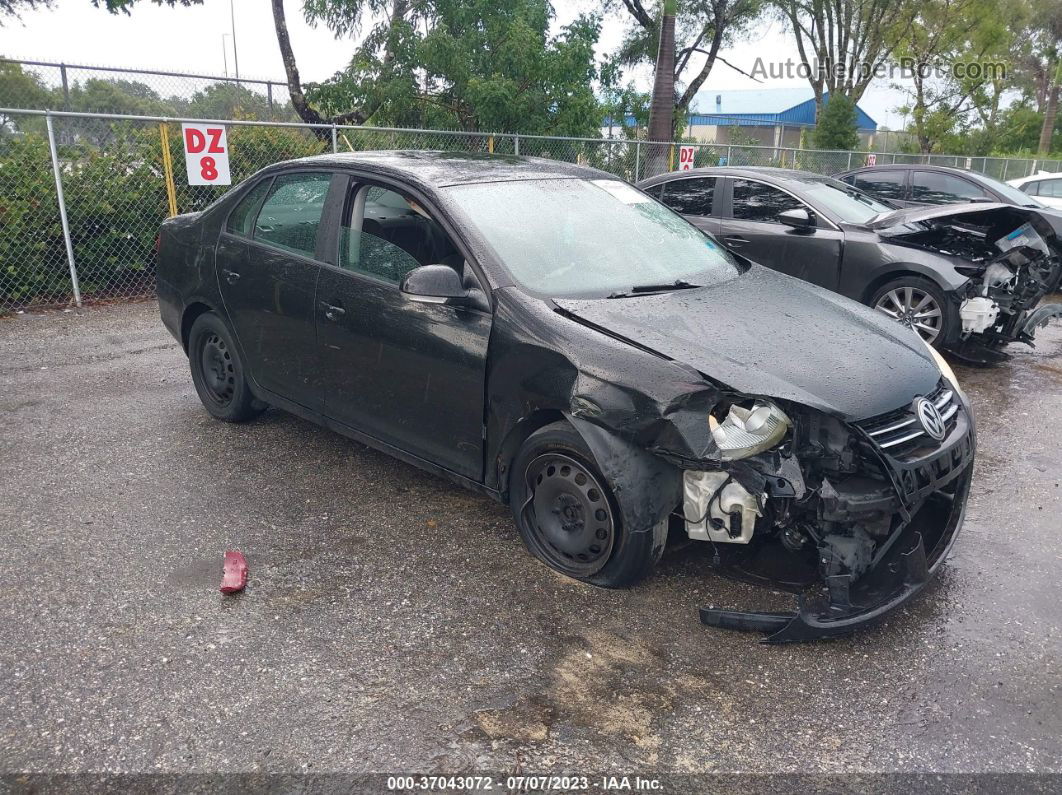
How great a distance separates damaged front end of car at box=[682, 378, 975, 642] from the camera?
300 centimetres

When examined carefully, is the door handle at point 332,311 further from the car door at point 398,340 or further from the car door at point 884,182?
the car door at point 884,182

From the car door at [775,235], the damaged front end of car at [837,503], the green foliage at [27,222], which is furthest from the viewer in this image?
the green foliage at [27,222]

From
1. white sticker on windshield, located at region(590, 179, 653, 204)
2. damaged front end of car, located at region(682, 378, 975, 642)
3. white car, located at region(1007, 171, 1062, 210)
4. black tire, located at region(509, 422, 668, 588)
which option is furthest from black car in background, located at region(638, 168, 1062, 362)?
white car, located at region(1007, 171, 1062, 210)

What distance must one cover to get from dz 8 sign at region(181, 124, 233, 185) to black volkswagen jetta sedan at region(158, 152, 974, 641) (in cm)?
491

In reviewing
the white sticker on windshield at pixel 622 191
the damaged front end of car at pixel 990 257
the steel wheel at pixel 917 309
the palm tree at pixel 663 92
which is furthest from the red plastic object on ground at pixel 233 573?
the palm tree at pixel 663 92

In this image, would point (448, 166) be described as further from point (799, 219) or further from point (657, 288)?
point (799, 219)

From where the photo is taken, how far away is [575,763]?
2561mm

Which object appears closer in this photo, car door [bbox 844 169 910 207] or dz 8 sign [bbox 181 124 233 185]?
dz 8 sign [bbox 181 124 233 185]

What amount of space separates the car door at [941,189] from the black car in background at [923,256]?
2937 millimetres

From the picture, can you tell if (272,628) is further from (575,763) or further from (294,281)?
(294,281)

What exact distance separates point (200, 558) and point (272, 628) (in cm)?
76

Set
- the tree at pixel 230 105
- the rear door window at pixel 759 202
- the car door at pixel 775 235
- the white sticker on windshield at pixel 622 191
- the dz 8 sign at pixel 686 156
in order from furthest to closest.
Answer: the dz 8 sign at pixel 686 156
the tree at pixel 230 105
the rear door window at pixel 759 202
the car door at pixel 775 235
the white sticker on windshield at pixel 622 191

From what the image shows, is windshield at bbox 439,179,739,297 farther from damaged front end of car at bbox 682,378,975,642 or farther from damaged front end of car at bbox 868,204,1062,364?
damaged front end of car at bbox 868,204,1062,364

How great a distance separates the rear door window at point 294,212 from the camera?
4.46 m
